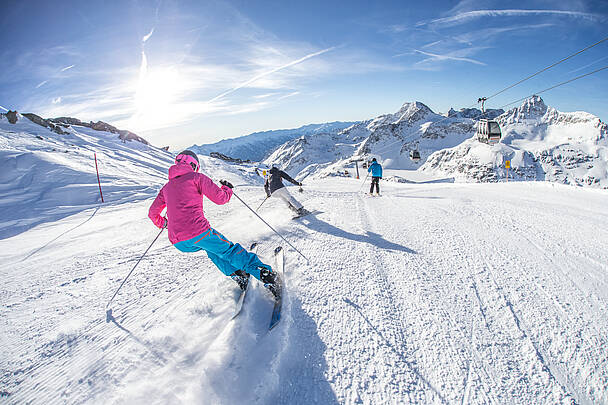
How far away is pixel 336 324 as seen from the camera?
2.70 meters

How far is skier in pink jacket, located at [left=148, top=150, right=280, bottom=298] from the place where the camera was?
118 inches

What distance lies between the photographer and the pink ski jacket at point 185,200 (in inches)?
118

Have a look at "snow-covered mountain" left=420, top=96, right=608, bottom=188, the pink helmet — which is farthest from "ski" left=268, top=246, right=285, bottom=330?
"snow-covered mountain" left=420, top=96, right=608, bottom=188

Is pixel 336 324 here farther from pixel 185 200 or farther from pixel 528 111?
pixel 528 111

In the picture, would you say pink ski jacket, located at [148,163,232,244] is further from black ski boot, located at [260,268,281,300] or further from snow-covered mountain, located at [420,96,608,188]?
snow-covered mountain, located at [420,96,608,188]

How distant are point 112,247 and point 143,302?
2.64 m

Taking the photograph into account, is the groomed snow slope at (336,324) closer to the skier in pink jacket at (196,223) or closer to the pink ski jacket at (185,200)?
the skier in pink jacket at (196,223)

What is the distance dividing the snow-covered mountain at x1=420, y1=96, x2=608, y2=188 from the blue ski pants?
148212mm

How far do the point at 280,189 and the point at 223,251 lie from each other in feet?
13.4

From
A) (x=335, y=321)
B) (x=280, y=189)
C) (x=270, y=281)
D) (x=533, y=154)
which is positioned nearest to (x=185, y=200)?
(x=270, y=281)

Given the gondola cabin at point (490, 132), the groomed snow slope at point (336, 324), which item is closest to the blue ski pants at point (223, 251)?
the groomed snow slope at point (336, 324)

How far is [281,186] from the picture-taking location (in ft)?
23.5

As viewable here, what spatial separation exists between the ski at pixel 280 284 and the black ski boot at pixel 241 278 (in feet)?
1.59

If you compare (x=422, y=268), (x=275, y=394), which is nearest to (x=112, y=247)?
(x=275, y=394)
